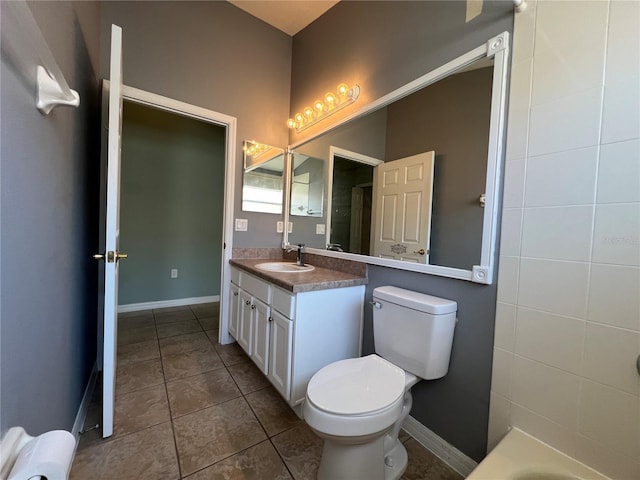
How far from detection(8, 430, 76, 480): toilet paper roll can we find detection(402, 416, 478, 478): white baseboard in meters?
1.42

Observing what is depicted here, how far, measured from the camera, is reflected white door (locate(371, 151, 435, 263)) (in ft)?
4.60

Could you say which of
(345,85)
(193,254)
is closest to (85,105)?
(345,85)

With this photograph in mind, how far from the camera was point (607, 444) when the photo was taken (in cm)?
81

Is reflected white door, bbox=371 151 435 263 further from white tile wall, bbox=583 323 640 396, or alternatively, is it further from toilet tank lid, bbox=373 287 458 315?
white tile wall, bbox=583 323 640 396

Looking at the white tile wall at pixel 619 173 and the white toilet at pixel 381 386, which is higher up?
the white tile wall at pixel 619 173

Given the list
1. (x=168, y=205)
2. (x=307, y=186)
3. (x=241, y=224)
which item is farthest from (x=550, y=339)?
(x=168, y=205)

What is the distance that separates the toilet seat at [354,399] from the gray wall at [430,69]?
32 cm

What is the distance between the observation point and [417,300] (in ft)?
3.94

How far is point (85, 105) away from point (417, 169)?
1.81 m

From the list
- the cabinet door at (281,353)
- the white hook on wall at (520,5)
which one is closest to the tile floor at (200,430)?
the cabinet door at (281,353)

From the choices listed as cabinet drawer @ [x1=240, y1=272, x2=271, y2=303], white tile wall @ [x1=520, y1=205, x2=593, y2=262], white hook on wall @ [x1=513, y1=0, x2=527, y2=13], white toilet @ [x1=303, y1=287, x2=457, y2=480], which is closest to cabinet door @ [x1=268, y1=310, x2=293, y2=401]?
cabinet drawer @ [x1=240, y1=272, x2=271, y2=303]

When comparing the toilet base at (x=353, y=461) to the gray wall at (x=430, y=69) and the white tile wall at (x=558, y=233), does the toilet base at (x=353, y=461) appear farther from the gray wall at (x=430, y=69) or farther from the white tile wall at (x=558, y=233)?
the white tile wall at (x=558, y=233)

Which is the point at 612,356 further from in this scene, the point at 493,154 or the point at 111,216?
the point at 111,216

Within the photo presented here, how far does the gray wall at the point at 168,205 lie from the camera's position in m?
3.04
